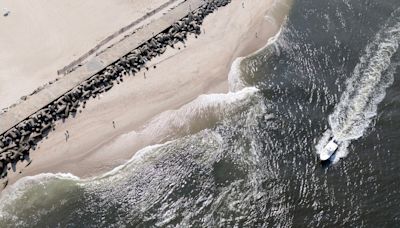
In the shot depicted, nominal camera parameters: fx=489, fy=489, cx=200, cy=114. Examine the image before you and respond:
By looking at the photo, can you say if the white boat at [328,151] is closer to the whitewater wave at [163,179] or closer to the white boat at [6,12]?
the whitewater wave at [163,179]

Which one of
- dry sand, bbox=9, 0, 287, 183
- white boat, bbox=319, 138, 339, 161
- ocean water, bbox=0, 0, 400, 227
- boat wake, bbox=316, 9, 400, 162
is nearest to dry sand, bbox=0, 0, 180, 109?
dry sand, bbox=9, 0, 287, 183

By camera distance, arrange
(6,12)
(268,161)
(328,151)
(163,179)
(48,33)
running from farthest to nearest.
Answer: (6,12) → (48,33) → (268,161) → (328,151) → (163,179)

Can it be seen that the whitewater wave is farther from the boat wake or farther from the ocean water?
the boat wake

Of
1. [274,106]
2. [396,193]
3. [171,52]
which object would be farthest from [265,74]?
[396,193]

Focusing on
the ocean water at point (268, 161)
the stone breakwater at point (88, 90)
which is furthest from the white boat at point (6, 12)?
the ocean water at point (268, 161)

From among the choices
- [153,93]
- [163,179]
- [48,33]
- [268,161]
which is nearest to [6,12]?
[48,33]

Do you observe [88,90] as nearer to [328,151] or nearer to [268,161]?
[268,161]
